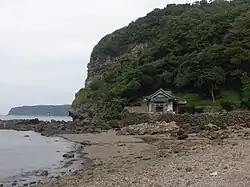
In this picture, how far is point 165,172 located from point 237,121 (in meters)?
35.1

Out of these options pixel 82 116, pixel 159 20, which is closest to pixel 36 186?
pixel 82 116

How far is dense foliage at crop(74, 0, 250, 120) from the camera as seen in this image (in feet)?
209

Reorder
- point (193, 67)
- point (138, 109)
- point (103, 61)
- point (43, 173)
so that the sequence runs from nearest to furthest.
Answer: point (43, 173) < point (138, 109) < point (193, 67) < point (103, 61)

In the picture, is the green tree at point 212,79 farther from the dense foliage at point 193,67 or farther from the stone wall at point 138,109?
the stone wall at point 138,109

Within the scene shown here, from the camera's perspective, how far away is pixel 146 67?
234 ft

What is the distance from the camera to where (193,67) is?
219 ft

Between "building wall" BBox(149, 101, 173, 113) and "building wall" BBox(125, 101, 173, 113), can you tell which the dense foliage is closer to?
"building wall" BBox(125, 101, 173, 113)

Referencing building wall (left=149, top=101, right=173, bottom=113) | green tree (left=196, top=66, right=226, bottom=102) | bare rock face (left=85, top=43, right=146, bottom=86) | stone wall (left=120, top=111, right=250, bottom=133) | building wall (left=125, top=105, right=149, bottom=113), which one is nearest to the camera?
stone wall (left=120, top=111, right=250, bottom=133)

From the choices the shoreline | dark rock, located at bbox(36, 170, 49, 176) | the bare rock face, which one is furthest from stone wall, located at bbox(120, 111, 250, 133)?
the bare rock face

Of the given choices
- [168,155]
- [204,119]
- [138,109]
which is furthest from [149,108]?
[168,155]

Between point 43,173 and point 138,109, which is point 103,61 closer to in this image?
point 138,109

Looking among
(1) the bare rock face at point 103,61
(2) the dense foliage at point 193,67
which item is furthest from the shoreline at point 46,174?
(1) the bare rock face at point 103,61

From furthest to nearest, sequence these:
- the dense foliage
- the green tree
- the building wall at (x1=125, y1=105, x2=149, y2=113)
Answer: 1. the dense foliage
2. the green tree
3. the building wall at (x1=125, y1=105, x2=149, y2=113)

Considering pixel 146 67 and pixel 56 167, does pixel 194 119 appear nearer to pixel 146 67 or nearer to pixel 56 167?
pixel 146 67
